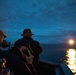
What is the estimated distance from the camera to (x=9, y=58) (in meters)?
3.61

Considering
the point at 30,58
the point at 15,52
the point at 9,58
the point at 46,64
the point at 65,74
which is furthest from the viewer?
the point at 46,64

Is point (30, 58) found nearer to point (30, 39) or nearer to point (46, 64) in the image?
point (30, 39)

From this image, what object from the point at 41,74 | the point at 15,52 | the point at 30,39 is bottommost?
the point at 41,74

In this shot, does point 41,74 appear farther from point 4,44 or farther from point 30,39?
point 4,44

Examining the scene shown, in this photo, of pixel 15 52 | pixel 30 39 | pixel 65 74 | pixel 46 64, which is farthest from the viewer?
pixel 46 64

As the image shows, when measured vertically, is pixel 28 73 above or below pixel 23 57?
below

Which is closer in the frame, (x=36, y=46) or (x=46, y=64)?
(x=36, y=46)

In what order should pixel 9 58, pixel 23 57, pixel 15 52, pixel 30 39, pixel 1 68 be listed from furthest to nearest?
pixel 30 39 → pixel 23 57 → pixel 15 52 → pixel 9 58 → pixel 1 68

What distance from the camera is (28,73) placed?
3.80 metres

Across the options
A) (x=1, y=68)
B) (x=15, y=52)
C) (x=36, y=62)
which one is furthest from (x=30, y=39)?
(x=1, y=68)

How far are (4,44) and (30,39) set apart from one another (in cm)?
258

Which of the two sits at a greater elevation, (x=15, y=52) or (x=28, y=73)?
(x=15, y=52)

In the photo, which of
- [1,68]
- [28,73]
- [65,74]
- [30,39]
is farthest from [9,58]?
[30,39]

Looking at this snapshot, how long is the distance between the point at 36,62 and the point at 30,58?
2.57m
